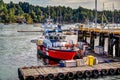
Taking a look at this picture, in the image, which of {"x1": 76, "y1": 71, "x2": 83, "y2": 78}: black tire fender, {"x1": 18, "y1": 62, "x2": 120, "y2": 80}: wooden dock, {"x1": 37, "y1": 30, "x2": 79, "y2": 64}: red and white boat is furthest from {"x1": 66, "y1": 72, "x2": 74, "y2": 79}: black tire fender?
{"x1": 37, "y1": 30, "x2": 79, "y2": 64}: red and white boat

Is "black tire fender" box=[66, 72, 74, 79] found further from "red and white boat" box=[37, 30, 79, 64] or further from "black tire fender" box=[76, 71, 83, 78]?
"red and white boat" box=[37, 30, 79, 64]

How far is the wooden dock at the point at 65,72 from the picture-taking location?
43625 millimetres

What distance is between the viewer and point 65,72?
4506 cm

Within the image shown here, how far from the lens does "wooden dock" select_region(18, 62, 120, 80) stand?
43.6 meters

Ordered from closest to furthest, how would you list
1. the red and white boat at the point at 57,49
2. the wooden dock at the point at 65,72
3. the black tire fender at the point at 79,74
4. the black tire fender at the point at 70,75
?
1. the wooden dock at the point at 65,72
2. the black tire fender at the point at 70,75
3. the black tire fender at the point at 79,74
4. the red and white boat at the point at 57,49

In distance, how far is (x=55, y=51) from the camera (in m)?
57.9

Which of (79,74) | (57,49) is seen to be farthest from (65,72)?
(57,49)

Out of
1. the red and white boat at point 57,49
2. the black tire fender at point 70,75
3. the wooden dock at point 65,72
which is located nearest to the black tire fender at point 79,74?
the wooden dock at point 65,72

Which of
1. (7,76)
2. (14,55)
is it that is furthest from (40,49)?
(7,76)

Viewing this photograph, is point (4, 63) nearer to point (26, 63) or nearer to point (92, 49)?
point (26, 63)

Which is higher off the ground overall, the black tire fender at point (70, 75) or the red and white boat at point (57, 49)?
the red and white boat at point (57, 49)

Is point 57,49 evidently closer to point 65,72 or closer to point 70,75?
point 70,75

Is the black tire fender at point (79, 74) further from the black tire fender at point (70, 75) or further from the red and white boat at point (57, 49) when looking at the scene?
the red and white boat at point (57, 49)

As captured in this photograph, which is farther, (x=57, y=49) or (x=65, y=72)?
(x=57, y=49)
